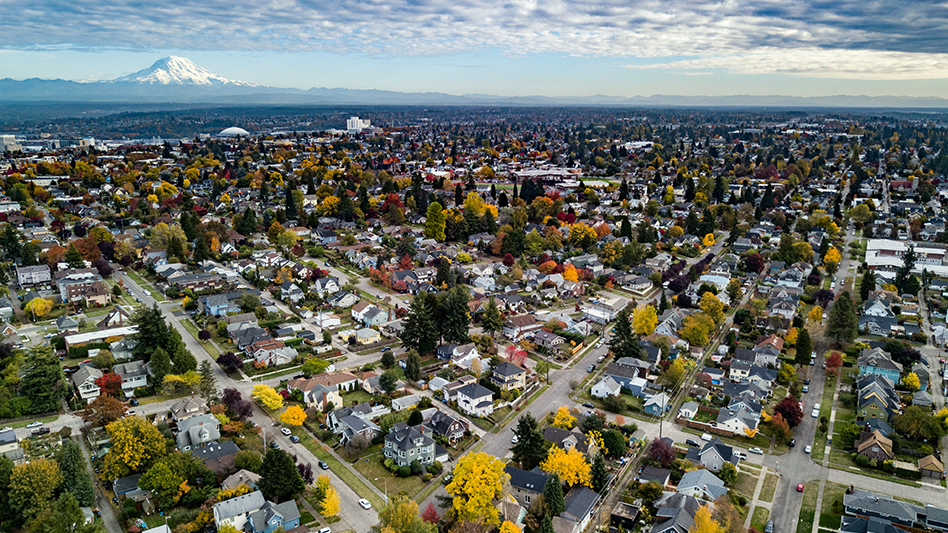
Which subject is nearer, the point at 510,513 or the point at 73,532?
the point at 73,532

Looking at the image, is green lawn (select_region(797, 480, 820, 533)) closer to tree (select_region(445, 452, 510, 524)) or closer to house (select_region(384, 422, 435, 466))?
tree (select_region(445, 452, 510, 524))

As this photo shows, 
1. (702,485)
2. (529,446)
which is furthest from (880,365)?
(529,446)

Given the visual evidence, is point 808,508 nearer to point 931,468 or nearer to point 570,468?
point 931,468

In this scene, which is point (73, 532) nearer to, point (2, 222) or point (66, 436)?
point (66, 436)

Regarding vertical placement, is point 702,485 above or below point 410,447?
below

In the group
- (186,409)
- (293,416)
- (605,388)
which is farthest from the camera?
(605,388)

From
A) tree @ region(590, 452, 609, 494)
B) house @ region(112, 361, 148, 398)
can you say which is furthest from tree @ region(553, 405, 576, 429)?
house @ region(112, 361, 148, 398)

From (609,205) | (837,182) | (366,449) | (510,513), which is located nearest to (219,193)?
(609,205)

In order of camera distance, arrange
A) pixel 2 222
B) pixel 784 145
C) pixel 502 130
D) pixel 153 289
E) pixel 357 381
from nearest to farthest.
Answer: pixel 357 381
pixel 153 289
pixel 2 222
pixel 784 145
pixel 502 130
